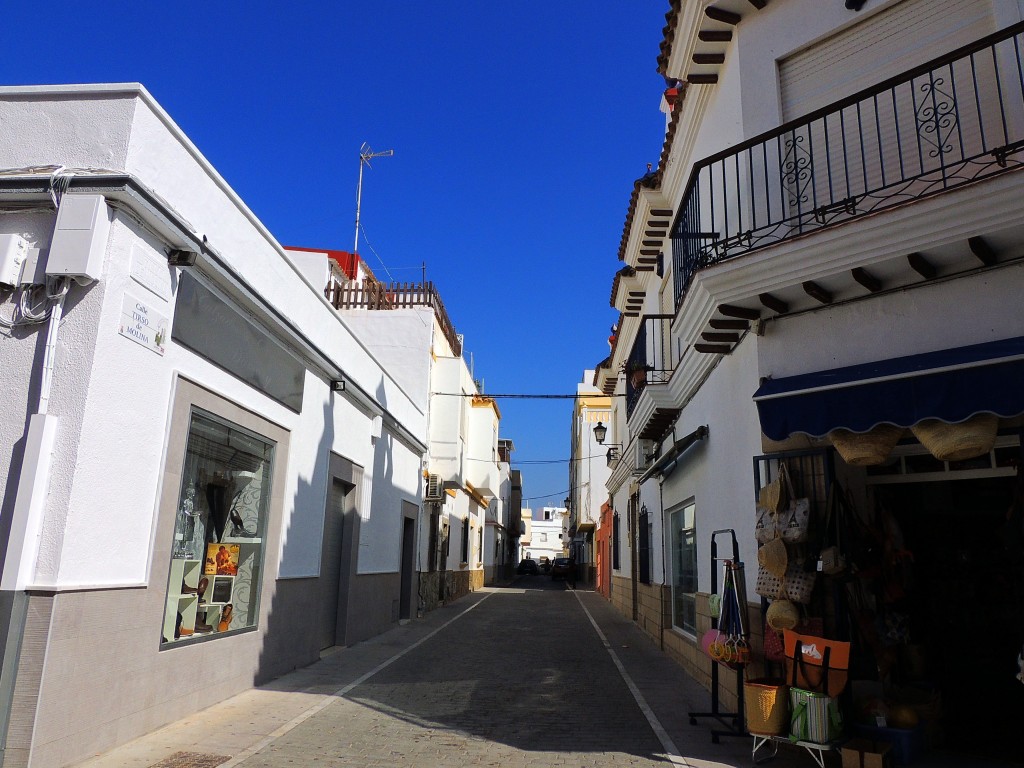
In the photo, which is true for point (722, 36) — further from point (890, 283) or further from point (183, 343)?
point (183, 343)

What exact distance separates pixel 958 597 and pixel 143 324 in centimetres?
738

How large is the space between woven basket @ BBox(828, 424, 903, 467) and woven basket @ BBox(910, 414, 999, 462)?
7.6 inches

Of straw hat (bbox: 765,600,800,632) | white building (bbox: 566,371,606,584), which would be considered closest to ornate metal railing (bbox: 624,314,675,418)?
straw hat (bbox: 765,600,800,632)

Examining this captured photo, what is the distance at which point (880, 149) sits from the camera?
17.4 feet

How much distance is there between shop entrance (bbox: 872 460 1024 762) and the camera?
19.4 feet

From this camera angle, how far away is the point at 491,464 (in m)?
30.5

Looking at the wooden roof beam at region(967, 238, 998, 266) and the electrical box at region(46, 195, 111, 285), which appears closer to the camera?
the wooden roof beam at region(967, 238, 998, 266)

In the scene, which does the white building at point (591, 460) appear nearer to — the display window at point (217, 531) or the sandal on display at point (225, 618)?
the display window at point (217, 531)

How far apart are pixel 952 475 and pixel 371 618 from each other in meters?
10.1

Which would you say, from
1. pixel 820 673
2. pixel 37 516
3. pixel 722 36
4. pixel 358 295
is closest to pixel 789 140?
pixel 722 36

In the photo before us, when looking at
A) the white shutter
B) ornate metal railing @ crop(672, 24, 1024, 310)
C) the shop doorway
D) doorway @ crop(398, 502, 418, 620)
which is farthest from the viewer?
doorway @ crop(398, 502, 418, 620)

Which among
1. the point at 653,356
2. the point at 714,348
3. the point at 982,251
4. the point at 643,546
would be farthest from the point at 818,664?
the point at 643,546

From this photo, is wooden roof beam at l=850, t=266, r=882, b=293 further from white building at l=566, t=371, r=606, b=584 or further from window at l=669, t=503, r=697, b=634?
white building at l=566, t=371, r=606, b=584

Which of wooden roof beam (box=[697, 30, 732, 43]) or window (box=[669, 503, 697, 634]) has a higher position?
wooden roof beam (box=[697, 30, 732, 43])
